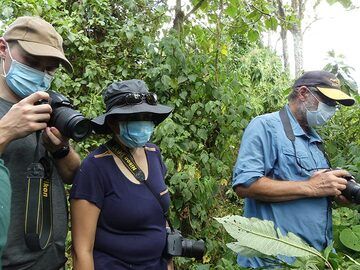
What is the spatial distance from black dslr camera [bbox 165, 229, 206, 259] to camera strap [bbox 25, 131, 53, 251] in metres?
0.55

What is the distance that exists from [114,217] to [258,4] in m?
2.61

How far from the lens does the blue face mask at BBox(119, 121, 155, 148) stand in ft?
6.16

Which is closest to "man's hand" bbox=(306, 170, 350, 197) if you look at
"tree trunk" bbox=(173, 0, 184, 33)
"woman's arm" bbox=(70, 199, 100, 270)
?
"woman's arm" bbox=(70, 199, 100, 270)

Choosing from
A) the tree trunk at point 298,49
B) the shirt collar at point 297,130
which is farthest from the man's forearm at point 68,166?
the tree trunk at point 298,49

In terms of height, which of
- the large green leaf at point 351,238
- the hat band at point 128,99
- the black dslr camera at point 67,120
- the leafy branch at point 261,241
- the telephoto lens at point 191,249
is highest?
the hat band at point 128,99

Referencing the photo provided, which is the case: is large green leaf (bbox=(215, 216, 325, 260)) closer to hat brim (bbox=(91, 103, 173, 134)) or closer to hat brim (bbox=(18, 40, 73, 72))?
hat brim (bbox=(91, 103, 173, 134))

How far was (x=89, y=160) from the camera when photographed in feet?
5.96

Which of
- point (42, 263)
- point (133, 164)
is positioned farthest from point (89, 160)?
point (42, 263)

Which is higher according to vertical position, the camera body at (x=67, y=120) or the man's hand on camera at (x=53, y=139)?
the camera body at (x=67, y=120)

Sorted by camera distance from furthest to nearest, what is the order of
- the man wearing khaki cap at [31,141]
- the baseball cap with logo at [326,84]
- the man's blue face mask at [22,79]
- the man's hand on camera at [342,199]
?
the baseball cap with logo at [326,84] → the man's hand on camera at [342,199] → the man's blue face mask at [22,79] → the man wearing khaki cap at [31,141]

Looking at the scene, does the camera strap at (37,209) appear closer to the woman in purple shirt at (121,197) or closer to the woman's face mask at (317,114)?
the woman in purple shirt at (121,197)

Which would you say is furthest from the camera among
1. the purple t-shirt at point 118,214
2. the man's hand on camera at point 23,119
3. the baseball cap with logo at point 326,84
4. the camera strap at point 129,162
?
the baseball cap with logo at point 326,84

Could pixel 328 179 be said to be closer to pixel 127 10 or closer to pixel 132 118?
pixel 132 118

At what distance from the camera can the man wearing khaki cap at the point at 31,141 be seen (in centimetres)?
153
